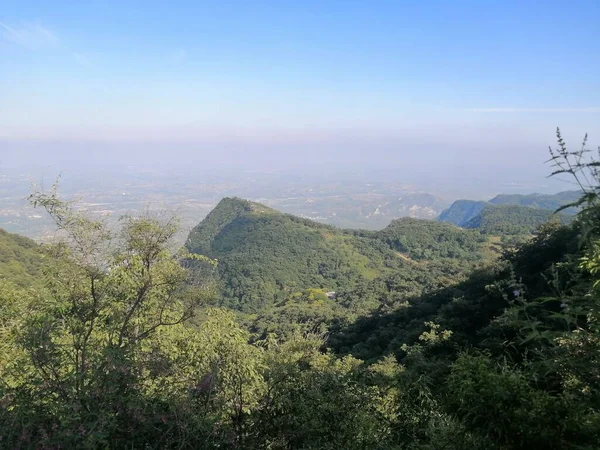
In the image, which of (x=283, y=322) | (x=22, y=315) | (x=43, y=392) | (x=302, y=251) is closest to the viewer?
(x=43, y=392)

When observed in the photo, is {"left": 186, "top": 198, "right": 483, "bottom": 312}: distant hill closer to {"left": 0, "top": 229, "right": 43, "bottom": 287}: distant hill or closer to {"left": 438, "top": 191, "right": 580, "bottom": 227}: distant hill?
{"left": 0, "top": 229, "right": 43, "bottom": 287}: distant hill

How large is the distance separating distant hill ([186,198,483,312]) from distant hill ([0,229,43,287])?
1215 inches

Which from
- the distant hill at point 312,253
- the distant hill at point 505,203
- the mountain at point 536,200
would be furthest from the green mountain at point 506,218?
the mountain at point 536,200

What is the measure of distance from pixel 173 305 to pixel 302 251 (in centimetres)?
7969

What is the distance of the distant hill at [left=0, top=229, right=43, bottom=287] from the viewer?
3051 cm

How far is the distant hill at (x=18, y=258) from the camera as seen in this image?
30513 mm

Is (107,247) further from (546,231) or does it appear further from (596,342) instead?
(546,231)

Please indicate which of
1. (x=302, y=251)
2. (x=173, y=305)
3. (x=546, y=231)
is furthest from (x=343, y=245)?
(x=173, y=305)

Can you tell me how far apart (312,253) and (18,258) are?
58.9 metres

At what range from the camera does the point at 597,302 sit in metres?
2.77

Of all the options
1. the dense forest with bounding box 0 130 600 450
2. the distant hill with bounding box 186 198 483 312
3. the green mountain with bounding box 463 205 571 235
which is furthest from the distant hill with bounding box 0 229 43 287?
the green mountain with bounding box 463 205 571 235

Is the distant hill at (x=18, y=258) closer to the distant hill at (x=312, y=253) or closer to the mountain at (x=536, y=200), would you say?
the distant hill at (x=312, y=253)

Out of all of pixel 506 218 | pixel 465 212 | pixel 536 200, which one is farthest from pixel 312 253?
pixel 465 212

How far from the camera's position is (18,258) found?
3722 centimetres
